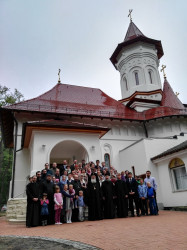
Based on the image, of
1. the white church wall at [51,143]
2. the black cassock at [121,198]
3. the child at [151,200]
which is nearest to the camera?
the black cassock at [121,198]

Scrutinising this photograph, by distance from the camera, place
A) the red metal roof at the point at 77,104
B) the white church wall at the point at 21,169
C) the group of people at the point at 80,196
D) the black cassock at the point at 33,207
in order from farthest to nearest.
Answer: the red metal roof at the point at 77,104, the white church wall at the point at 21,169, the group of people at the point at 80,196, the black cassock at the point at 33,207

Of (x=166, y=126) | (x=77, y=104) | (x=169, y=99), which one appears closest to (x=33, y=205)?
(x=77, y=104)

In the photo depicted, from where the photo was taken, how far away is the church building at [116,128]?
1317 centimetres

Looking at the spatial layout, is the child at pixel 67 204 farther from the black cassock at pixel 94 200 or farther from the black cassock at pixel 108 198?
the black cassock at pixel 108 198

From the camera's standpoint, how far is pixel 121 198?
892cm

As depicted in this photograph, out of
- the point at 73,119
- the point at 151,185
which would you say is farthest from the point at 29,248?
the point at 73,119

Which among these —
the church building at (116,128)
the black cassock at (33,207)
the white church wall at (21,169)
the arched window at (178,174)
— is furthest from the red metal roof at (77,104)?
the black cassock at (33,207)

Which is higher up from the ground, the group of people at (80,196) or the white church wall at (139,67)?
the white church wall at (139,67)

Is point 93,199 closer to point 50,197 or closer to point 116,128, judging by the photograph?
point 50,197

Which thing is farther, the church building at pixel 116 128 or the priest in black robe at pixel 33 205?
the church building at pixel 116 128

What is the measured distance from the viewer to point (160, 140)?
1589 centimetres

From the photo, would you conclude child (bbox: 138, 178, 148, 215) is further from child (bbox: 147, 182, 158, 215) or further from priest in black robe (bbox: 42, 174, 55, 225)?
priest in black robe (bbox: 42, 174, 55, 225)

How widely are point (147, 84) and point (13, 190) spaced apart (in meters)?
19.7

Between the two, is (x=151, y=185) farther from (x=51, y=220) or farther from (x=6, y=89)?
(x=6, y=89)
